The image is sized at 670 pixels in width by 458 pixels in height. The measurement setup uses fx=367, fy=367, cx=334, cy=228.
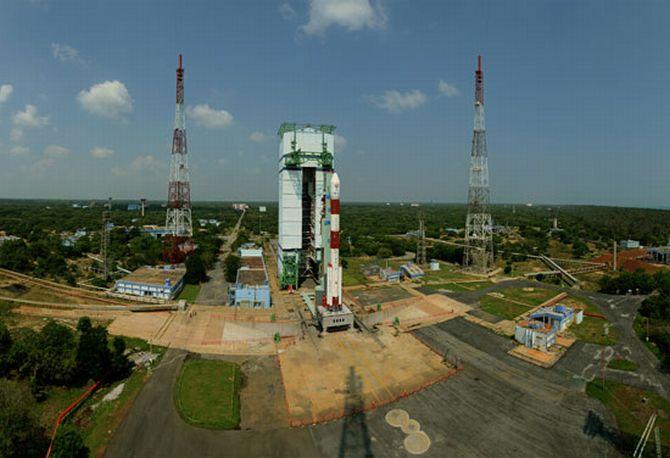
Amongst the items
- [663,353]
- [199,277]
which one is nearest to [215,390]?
[199,277]

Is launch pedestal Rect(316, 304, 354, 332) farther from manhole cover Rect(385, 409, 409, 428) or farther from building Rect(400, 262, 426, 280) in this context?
building Rect(400, 262, 426, 280)

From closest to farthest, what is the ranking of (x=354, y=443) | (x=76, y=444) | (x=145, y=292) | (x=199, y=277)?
(x=76, y=444) → (x=354, y=443) → (x=145, y=292) → (x=199, y=277)

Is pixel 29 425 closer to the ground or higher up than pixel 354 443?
higher up

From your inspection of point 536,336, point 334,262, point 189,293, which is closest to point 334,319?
point 334,262

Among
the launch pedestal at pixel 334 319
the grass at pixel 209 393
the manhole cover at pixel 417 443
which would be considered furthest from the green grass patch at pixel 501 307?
the grass at pixel 209 393

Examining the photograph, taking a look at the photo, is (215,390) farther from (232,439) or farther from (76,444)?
(76,444)

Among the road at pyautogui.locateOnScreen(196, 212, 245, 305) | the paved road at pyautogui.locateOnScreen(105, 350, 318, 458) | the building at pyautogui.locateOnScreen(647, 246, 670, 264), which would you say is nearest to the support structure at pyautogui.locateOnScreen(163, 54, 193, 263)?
the road at pyautogui.locateOnScreen(196, 212, 245, 305)

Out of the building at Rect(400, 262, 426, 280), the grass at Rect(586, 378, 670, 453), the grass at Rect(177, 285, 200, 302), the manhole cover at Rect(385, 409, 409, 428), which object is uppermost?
the building at Rect(400, 262, 426, 280)
